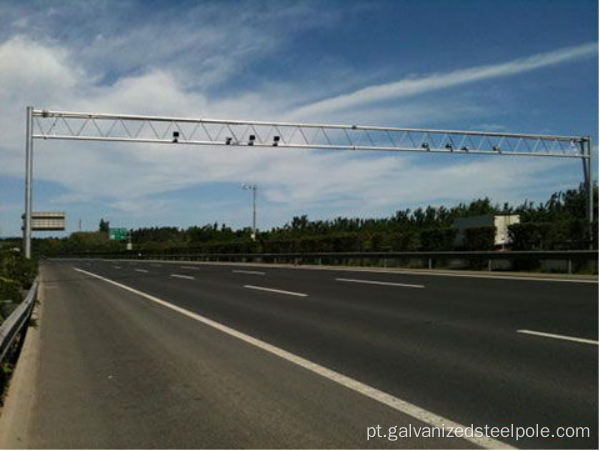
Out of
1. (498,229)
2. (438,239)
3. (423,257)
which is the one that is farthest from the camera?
(438,239)

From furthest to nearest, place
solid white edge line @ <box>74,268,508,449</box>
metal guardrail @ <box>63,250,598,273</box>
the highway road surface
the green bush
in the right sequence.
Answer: the green bush < metal guardrail @ <box>63,250,598,273</box> < the highway road surface < solid white edge line @ <box>74,268,508,449</box>

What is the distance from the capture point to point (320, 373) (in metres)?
6.74

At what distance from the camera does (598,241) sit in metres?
22.7

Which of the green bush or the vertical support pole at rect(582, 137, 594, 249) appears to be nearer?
the green bush

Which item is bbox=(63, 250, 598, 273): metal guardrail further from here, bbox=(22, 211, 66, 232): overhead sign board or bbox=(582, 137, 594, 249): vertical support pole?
bbox=(22, 211, 66, 232): overhead sign board

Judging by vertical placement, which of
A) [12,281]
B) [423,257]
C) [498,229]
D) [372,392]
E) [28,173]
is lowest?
[372,392]

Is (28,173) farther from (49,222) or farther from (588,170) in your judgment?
(49,222)

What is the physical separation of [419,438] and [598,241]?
68.9 ft

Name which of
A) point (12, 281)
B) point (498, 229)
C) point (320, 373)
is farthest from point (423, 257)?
point (320, 373)

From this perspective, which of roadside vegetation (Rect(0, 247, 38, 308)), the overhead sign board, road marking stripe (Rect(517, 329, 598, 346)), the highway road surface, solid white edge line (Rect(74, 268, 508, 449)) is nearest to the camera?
solid white edge line (Rect(74, 268, 508, 449))

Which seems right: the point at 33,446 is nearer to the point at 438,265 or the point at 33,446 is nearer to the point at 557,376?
the point at 557,376

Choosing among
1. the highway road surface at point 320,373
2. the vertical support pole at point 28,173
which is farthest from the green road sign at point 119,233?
the highway road surface at point 320,373

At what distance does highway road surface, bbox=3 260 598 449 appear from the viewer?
491 centimetres

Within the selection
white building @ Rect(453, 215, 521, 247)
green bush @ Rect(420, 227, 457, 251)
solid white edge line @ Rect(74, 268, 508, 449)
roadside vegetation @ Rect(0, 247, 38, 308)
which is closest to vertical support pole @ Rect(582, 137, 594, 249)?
white building @ Rect(453, 215, 521, 247)
